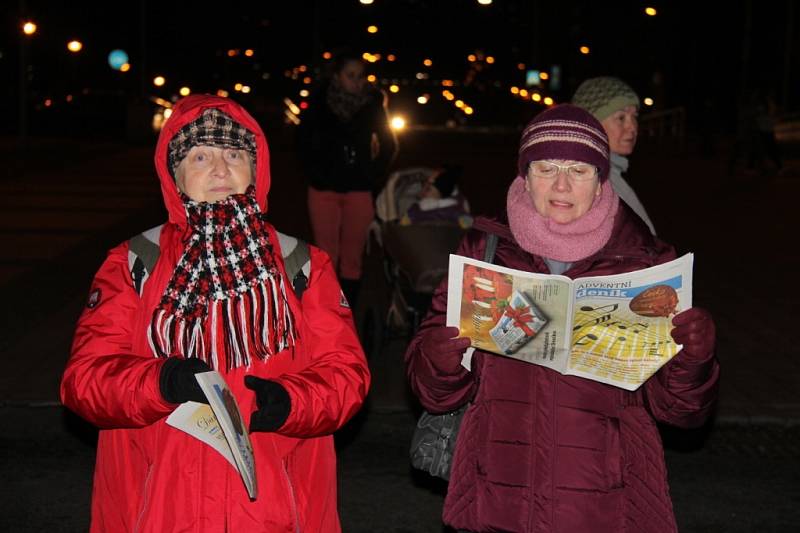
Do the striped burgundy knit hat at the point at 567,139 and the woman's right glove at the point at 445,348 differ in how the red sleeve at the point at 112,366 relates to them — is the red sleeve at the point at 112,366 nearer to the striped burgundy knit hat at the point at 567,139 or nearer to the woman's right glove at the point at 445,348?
the woman's right glove at the point at 445,348

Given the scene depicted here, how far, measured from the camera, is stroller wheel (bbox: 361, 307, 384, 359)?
871 cm

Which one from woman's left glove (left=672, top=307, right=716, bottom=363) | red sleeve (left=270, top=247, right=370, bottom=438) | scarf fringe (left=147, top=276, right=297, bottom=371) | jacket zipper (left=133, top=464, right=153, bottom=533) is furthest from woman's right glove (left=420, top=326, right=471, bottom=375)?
jacket zipper (left=133, top=464, right=153, bottom=533)

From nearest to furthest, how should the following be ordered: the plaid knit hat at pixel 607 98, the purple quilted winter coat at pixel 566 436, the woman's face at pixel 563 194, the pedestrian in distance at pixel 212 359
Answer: the pedestrian in distance at pixel 212 359 < the purple quilted winter coat at pixel 566 436 < the woman's face at pixel 563 194 < the plaid knit hat at pixel 607 98

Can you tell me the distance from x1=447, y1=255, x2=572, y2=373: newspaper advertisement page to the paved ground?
2.74 metres

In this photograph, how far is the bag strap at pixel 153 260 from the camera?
3.21 meters

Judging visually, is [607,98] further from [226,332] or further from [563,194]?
[226,332]

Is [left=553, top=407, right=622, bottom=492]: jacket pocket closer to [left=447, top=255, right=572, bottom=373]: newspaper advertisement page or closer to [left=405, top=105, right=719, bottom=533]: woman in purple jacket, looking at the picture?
[left=405, top=105, right=719, bottom=533]: woman in purple jacket

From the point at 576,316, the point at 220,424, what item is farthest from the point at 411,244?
the point at 220,424

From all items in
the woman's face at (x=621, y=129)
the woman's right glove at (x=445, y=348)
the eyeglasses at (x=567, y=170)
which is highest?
the woman's face at (x=621, y=129)

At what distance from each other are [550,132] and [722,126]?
5364 cm

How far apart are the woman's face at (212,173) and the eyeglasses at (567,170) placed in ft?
2.68

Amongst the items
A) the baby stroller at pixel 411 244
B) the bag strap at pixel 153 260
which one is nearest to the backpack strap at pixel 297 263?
the bag strap at pixel 153 260

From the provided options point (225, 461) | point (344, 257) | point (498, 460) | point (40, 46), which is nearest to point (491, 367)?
point (498, 460)

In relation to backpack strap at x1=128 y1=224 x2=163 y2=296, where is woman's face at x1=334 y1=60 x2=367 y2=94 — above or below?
above
